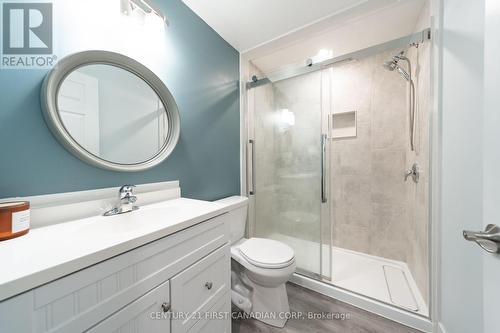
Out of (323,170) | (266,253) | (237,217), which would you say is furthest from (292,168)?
(266,253)

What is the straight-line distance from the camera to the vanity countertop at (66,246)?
0.39 meters

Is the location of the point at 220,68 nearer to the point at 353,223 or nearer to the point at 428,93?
the point at 428,93

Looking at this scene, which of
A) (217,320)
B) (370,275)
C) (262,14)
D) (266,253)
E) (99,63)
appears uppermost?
(262,14)

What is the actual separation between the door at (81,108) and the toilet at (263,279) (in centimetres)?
83

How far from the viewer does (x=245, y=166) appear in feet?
6.46

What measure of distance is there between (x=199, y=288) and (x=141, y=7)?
5.06 feet

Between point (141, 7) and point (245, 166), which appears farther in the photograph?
point (245, 166)

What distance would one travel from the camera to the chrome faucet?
922 mm

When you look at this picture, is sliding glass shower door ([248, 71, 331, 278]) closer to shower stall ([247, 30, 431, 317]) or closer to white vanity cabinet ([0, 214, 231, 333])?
shower stall ([247, 30, 431, 317])

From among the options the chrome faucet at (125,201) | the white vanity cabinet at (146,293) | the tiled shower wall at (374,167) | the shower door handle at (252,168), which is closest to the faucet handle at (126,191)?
the chrome faucet at (125,201)

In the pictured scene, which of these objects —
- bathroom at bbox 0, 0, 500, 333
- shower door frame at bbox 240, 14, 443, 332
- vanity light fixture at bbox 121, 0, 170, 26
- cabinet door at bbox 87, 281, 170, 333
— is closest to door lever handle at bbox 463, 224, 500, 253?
bathroom at bbox 0, 0, 500, 333

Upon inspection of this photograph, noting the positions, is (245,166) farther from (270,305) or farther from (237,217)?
(270,305)

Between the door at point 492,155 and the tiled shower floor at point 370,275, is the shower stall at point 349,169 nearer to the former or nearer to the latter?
the tiled shower floor at point 370,275

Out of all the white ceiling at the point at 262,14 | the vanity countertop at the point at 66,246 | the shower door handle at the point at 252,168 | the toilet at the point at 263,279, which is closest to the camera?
the vanity countertop at the point at 66,246
